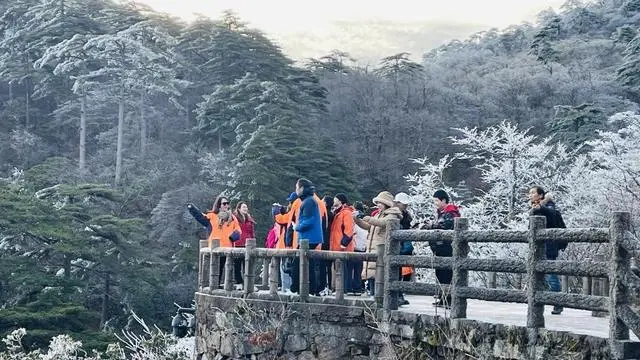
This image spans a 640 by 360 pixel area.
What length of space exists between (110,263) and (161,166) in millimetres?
14822

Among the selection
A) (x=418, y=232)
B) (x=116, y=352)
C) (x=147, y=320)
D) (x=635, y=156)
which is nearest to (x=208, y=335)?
(x=418, y=232)

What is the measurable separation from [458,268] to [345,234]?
339cm

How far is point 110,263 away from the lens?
3189cm

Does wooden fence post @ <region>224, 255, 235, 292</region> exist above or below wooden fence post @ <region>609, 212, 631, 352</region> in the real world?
below

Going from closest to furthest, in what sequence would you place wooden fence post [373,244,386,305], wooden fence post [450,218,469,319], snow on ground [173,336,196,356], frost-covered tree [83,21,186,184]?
wooden fence post [450,218,469,319] → wooden fence post [373,244,386,305] → snow on ground [173,336,196,356] → frost-covered tree [83,21,186,184]

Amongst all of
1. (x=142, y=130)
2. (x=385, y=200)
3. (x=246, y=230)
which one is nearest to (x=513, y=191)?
(x=246, y=230)

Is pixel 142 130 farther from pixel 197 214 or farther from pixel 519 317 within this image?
pixel 519 317

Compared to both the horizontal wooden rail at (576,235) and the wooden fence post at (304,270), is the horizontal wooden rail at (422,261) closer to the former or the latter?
the wooden fence post at (304,270)

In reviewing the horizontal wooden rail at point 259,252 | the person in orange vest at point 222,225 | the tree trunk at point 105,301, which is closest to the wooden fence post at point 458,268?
the horizontal wooden rail at point 259,252

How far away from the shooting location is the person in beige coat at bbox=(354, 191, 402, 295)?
1091 cm

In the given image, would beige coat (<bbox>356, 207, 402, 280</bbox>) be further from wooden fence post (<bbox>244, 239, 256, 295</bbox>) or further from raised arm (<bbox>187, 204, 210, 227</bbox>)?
raised arm (<bbox>187, 204, 210, 227</bbox>)

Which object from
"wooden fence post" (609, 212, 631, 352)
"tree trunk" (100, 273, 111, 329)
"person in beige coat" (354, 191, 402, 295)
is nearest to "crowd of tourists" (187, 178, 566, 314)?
"person in beige coat" (354, 191, 402, 295)

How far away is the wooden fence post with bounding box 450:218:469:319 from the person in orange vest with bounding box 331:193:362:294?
3.21 metres

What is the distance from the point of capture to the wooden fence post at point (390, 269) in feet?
34.6
